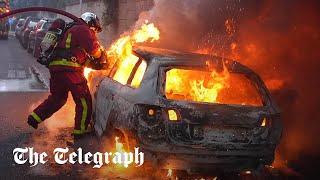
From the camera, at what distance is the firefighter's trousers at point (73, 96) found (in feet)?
22.9

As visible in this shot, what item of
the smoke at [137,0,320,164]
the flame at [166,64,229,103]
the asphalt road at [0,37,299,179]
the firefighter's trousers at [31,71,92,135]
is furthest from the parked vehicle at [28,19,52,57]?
the flame at [166,64,229,103]

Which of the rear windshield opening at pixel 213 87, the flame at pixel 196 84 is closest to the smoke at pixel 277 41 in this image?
the rear windshield opening at pixel 213 87

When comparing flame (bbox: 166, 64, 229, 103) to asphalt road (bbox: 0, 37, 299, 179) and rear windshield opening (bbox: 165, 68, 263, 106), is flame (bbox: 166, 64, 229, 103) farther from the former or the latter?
asphalt road (bbox: 0, 37, 299, 179)

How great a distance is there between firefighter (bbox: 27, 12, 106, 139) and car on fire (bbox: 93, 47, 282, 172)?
1254 millimetres

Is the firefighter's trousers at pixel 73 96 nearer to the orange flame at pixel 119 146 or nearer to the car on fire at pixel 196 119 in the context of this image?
the car on fire at pixel 196 119

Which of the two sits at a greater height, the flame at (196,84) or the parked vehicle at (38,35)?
the flame at (196,84)

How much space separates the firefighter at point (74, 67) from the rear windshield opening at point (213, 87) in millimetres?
1440

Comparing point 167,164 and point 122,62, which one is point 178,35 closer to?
point 122,62

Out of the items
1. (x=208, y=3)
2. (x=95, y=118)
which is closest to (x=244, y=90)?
(x=95, y=118)

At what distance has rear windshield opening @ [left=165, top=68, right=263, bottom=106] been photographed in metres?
5.73

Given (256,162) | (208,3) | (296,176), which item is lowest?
(296,176)

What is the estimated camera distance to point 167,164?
4953 mm

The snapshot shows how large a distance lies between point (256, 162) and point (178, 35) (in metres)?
7.51

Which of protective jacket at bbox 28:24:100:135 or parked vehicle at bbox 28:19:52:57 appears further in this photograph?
parked vehicle at bbox 28:19:52:57
